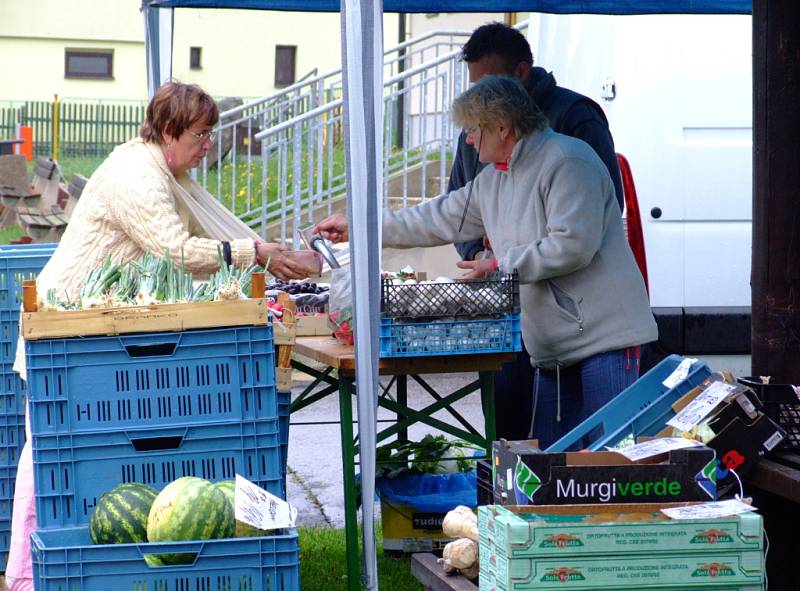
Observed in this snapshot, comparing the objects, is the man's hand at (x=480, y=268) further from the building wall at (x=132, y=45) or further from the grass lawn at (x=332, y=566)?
the building wall at (x=132, y=45)

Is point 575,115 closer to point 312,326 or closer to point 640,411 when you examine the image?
point 312,326

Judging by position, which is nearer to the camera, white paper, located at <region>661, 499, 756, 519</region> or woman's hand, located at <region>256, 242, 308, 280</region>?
white paper, located at <region>661, 499, 756, 519</region>

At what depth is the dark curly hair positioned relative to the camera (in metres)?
5.21

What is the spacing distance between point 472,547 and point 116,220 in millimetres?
1782

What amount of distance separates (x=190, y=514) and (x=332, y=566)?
1.95 m

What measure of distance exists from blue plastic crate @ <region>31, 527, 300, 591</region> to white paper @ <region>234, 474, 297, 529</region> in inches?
1.9

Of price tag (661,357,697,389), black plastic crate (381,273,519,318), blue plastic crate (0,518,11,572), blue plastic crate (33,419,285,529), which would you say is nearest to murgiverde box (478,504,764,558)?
price tag (661,357,697,389)

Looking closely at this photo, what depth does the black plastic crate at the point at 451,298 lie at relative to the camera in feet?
13.6

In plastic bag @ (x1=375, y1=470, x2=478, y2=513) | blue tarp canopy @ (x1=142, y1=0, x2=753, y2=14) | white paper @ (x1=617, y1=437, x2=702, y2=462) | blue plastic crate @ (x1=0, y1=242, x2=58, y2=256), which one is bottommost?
plastic bag @ (x1=375, y1=470, x2=478, y2=513)

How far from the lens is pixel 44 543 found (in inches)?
139

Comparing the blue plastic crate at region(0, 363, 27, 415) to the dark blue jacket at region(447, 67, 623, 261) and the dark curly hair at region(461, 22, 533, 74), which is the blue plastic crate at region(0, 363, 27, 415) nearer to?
the dark blue jacket at region(447, 67, 623, 261)

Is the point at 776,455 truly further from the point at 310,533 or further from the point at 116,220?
the point at 310,533

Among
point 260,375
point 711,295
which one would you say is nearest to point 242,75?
point 711,295

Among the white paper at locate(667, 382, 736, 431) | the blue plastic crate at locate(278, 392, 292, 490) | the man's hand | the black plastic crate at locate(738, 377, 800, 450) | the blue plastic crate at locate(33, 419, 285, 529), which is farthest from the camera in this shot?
the blue plastic crate at locate(278, 392, 292, 490)
